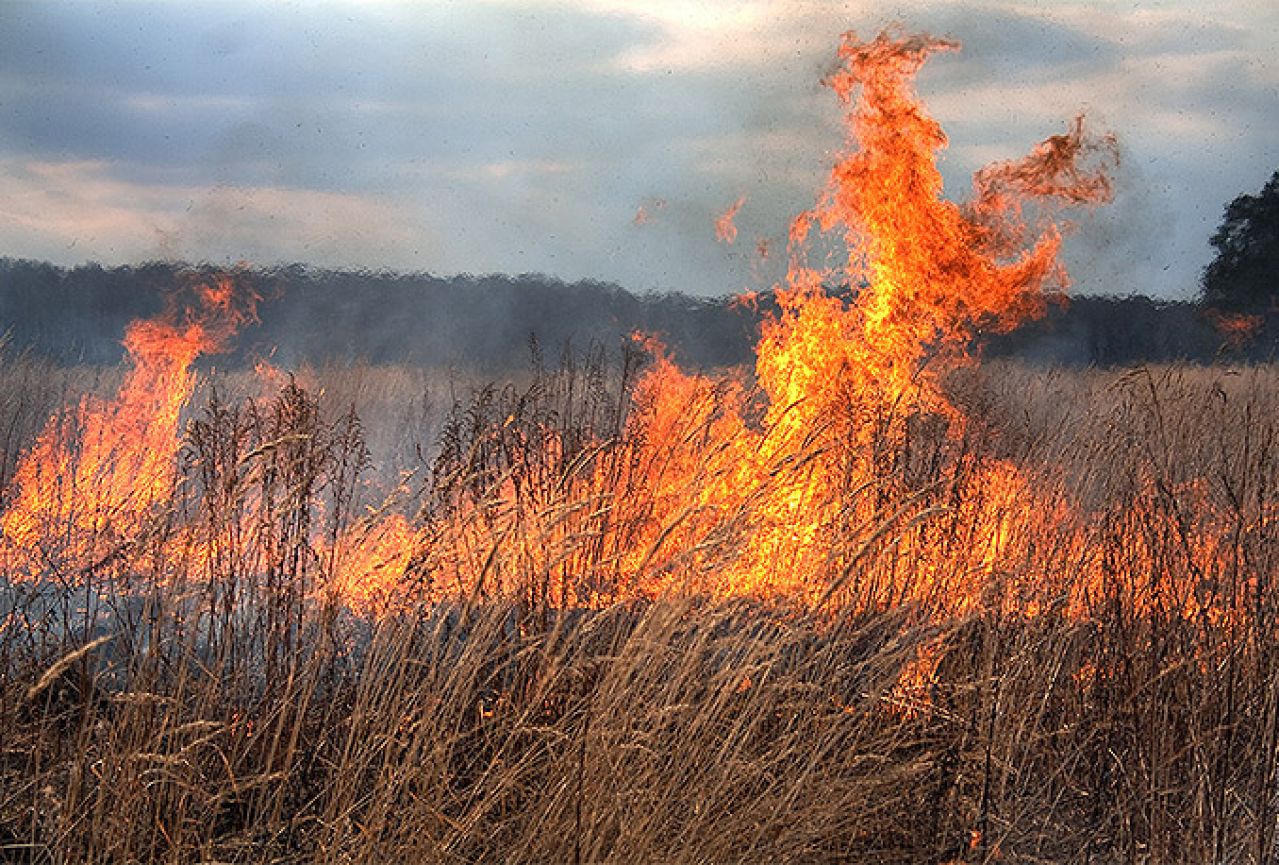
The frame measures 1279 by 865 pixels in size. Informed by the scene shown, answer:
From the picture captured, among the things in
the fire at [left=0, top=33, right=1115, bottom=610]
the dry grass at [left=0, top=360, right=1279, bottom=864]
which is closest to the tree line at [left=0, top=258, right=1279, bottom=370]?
the fire at [left=0, top=33, right=1115, bottom=610]

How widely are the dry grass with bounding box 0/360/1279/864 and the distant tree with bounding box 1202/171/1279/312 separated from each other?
23852 mm

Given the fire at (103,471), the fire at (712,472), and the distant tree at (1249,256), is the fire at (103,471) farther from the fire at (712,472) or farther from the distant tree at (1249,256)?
the distant tree at (1249,256)

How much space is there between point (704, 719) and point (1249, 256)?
26.7 meters

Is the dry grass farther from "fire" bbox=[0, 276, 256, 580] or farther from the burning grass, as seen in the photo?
"fire" bbox=[0, 276, 256, 580]

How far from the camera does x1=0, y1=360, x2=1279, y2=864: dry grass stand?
3.08 metres

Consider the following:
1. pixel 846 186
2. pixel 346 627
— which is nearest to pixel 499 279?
pixel 846 186

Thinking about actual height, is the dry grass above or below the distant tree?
below

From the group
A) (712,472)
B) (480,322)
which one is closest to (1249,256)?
(480,322)

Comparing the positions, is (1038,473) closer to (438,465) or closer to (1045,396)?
(438,465)

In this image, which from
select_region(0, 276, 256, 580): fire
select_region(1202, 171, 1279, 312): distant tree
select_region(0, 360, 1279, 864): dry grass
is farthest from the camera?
select_region(1202, 171, 1279, 312): distant tree

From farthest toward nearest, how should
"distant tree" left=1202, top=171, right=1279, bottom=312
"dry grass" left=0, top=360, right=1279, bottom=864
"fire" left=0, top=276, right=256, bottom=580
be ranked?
1. "distant tree" left=1202, top=171, right=1279, bottom=312
2. "fire" left=0, top=276, right=256, bottom=580
3. "dry grass" left=0, top=360, right=1279, bottom=864

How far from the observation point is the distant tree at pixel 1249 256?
2623 centimetres

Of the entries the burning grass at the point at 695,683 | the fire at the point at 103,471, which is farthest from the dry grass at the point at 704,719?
the fire at the point at 103,471

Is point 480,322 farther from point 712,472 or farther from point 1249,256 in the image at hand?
→ point 712,472
